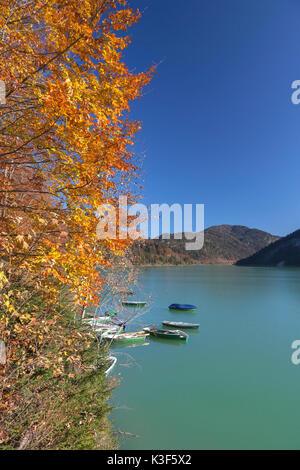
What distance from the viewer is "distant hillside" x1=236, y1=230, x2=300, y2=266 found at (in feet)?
461

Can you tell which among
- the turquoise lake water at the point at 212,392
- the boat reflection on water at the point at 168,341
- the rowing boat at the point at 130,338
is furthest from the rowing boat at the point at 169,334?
the rowing boat at the point at 130,338

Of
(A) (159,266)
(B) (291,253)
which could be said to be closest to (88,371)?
(A) (159,266)

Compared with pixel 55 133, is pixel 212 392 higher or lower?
lower

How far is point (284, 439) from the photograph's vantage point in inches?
332

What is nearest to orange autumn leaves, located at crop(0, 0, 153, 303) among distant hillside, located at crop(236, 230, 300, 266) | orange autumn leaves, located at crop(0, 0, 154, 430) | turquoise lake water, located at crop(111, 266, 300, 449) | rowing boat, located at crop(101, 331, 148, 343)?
orange autumn leaves, located at crop(0, 0, 154, 430)

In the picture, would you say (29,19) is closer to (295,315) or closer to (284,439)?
(284,439)

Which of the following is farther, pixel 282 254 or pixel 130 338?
pixel 282 254

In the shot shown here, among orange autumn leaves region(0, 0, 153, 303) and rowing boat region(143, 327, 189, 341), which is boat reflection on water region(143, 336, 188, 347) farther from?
orange autumn leaves region(0, 0, 153, 303)

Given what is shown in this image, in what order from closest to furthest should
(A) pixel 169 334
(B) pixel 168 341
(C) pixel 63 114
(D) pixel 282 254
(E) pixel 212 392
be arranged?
(C) pixel 63 114
(E) pixel 212 392
(B) pixel 168 341
(A) pixel 169 334
(D) pixel 282 254

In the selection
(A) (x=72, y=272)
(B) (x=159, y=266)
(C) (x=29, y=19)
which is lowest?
(B) (x=159, y=266)

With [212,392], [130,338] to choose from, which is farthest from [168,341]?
[212,392]

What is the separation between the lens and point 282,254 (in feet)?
487

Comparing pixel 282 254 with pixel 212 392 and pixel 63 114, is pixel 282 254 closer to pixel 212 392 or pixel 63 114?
pixel 212 392

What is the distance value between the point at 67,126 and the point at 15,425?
4.65 meters
